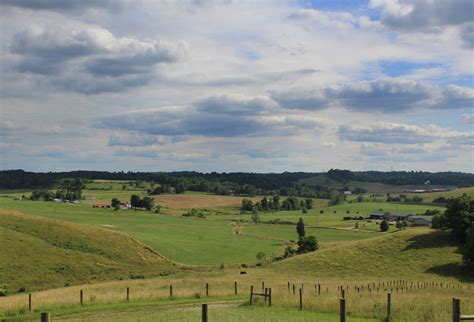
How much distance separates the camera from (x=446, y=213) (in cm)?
8462

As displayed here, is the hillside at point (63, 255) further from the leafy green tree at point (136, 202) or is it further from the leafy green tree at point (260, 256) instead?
the leafy green tree at point (136, 202)

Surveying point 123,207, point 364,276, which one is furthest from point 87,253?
point 123,207

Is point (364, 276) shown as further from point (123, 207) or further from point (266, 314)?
point (123, 207)

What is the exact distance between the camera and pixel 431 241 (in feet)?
272

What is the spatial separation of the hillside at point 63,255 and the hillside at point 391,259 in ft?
70.9

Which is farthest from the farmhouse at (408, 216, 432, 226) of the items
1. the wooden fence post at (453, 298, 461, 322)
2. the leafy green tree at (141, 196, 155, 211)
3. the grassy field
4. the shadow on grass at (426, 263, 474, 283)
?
the wooden fence post at (453, 298, 461, 322)

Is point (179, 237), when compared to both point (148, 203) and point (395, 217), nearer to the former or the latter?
point (148, 203)

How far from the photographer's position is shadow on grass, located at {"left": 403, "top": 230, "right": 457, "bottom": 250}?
81.1 meters

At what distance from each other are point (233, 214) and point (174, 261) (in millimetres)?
115092

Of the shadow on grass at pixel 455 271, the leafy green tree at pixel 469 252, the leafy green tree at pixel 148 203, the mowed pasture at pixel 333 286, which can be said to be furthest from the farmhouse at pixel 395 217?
the leafy green tree at pixel 469 252

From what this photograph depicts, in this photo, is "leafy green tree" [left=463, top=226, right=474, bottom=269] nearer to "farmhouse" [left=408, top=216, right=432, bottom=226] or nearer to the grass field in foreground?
the grass field in foreground

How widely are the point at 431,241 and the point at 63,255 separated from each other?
5611 cm

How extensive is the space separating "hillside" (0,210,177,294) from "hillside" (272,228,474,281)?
21595mm

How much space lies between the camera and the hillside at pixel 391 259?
70.6 meters
